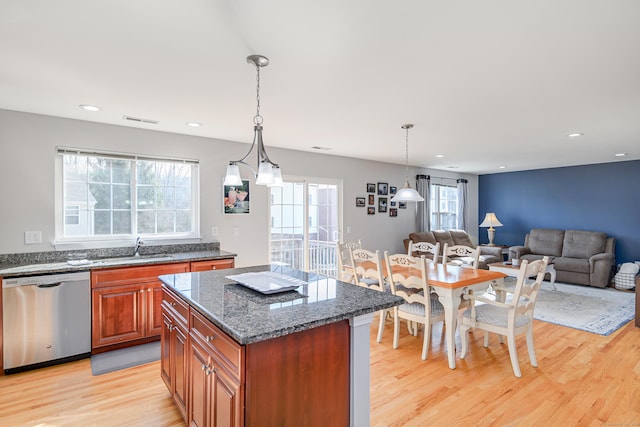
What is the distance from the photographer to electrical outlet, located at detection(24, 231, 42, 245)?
11.0 feet

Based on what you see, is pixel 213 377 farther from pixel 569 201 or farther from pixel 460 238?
pixel 569 201

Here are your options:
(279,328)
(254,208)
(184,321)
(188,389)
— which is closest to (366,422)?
(279,328)

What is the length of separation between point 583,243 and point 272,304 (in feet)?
23.9

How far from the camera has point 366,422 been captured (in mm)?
1770

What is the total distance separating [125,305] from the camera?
333 centimetres

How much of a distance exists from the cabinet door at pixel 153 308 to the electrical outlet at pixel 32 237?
3.87 ft

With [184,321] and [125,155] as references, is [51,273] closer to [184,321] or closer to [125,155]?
[125,155]

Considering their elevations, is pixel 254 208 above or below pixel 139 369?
above

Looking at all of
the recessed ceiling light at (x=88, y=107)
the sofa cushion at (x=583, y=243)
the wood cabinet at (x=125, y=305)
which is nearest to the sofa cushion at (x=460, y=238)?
the sofa cushion at (x=583, y=243)

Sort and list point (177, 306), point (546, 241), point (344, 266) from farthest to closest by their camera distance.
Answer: point (546, 241) < point (344, 266) < point (177, 306)

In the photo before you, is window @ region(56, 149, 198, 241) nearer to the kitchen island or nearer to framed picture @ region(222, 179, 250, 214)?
framed picture @ region(222, 179, 250, 214)

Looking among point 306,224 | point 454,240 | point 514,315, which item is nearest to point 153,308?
point 306,224

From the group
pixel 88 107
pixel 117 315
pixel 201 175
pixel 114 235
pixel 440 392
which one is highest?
pixel 88 107

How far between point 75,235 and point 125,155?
1.01 metres
